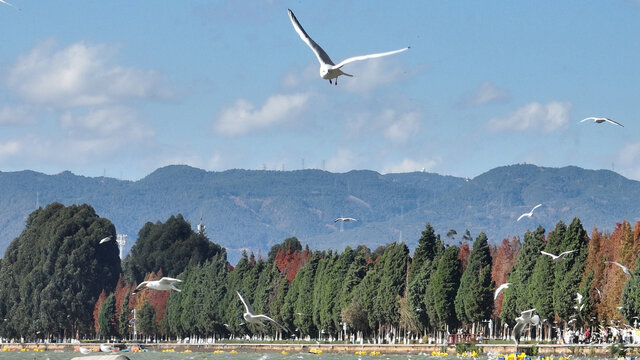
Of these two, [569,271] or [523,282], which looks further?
[523,282]

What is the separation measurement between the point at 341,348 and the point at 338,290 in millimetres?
12529

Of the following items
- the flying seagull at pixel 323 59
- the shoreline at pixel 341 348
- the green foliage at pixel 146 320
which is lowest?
the shoreline at pixel 341 348

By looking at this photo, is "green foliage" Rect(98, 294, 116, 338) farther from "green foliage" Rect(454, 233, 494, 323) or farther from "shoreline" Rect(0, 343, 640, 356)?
"green foliage" Rect(454, 233, 494, 323)

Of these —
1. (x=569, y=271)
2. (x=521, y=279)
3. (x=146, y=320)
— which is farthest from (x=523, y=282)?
(x=146, y=320)

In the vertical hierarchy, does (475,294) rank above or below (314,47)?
below

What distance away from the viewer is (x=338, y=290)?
13600 centimetres

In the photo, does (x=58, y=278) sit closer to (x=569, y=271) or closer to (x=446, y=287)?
(x=446, y=287)

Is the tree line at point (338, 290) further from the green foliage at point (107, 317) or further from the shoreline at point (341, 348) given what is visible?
the shoreline at point (341, 348)

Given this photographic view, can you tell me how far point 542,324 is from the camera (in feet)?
366

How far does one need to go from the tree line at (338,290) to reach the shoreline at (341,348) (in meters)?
3.17

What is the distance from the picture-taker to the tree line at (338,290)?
10469 centimetres

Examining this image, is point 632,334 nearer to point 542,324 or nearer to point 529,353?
point 529,353

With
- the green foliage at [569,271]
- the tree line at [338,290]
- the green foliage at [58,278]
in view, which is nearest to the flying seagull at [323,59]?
the tree line at [338,290]

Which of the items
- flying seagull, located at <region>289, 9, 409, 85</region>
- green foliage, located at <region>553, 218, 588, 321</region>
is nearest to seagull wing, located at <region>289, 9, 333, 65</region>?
flying seagull, located at <region>289, 9, 409, 85</region>
